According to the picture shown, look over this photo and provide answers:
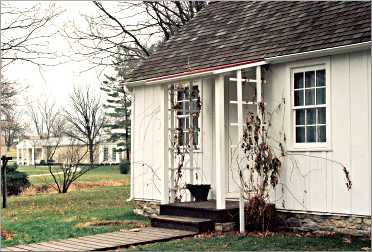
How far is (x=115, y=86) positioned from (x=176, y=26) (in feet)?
81.4

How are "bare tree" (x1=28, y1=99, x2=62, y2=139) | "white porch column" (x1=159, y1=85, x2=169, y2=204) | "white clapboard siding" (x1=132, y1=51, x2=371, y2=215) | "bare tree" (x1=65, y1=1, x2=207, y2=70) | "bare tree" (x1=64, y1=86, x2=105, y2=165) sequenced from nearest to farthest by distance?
"white clapboard siding" (x1=132, y1=51, x2=371, y2=215), "white porch column" (x1=159, y1=85, x2=169, y2=204), "bare tree" (x1=65, y1=1, x2=207, y2=70), "bare tree" (x1=64, y1=86, x2=105, y2=165), "bare tree" (x1=28, y1=99, x2=62, y2=139)

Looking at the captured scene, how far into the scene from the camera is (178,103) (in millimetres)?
12930

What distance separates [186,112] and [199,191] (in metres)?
2.08

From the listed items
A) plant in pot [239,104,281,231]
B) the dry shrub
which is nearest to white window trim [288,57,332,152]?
plant in pot [239,104,281,231]

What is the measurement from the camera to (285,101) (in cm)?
1067

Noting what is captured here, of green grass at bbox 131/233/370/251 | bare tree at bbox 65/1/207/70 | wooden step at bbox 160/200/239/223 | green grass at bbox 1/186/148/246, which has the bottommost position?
green grass at bbox 1/186/148/246

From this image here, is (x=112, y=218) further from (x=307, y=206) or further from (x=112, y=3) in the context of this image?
(x=112, y=3)

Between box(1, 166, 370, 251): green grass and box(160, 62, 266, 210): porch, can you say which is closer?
box(1, 166, 370, 251): green grass

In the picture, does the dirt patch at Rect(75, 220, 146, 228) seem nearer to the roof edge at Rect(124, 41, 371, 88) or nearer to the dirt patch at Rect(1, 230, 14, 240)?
the dirt patch at Rect(1, 230, 14, 240)

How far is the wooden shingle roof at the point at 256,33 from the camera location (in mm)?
10148

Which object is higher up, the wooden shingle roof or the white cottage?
the wooden shingle roof

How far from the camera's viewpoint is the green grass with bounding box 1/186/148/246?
1053 centimetres

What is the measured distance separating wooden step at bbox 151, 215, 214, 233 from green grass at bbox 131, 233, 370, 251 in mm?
638

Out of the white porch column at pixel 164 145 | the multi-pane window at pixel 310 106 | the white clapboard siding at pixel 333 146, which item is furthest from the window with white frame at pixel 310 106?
the white porch column at pixel 164 145
